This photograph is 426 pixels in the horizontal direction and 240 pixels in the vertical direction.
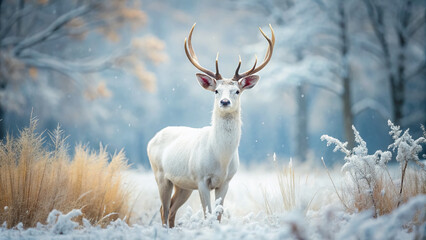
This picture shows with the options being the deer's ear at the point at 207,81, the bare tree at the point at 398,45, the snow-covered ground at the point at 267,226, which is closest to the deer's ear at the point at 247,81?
the deer's ear at the point at 207,81

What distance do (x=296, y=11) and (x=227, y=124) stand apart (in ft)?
22.0

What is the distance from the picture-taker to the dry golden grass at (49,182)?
11.0ft

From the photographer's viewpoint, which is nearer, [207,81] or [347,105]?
[207,81]

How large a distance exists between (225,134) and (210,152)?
246 mm

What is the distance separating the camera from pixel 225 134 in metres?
3.79

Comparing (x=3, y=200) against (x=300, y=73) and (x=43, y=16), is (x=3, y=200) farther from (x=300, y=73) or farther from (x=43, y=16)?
(x=43, y=16)

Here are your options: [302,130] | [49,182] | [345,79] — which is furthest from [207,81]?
[302,130]

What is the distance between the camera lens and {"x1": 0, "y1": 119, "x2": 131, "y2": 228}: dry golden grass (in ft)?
11.0

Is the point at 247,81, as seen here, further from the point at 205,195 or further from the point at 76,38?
the point at 76,38

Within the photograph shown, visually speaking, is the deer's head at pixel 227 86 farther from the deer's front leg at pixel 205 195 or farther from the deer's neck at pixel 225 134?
the deer's front leg at pixel 205 195

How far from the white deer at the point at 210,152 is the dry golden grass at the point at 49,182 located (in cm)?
59

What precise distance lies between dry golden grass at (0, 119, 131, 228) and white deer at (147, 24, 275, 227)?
0.59 metres

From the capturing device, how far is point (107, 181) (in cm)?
407

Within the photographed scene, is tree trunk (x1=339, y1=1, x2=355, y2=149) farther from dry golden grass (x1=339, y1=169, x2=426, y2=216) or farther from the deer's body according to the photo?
the deer's body
